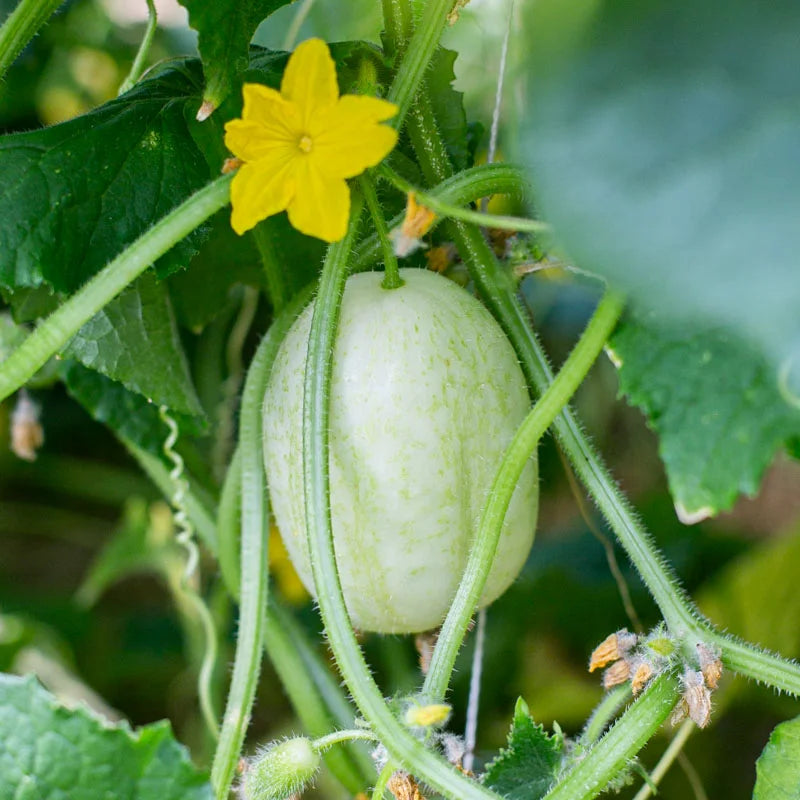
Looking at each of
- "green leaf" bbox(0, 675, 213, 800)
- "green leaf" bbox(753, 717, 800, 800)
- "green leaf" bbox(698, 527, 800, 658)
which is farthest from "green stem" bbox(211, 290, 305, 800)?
"green leaf" bbox(698, 527, 800, 658)

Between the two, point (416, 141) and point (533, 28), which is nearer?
point (533, 28)

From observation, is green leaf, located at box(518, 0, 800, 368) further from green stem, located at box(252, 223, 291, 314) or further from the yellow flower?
green stem, located at box(252, 223, 291, 314)

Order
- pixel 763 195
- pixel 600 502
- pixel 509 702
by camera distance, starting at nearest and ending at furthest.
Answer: pixel 763 195, pixel 600 502, pixel 509 702

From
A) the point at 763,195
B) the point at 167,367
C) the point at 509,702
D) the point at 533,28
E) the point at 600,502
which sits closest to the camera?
the point at 763,195

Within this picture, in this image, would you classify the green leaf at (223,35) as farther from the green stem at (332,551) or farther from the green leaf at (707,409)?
the green leaf at (707,409)

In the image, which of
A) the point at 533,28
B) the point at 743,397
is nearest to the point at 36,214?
the point at 533,28

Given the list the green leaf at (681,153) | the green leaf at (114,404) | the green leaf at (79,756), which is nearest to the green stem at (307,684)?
the green leaf at (114,404)

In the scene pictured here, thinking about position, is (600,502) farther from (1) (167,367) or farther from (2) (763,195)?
(1) (167,367)

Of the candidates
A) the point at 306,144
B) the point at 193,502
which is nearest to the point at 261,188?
the point at 306,144
